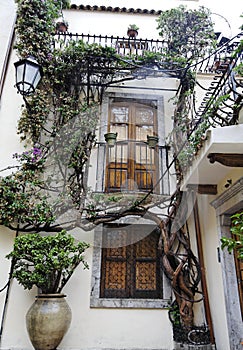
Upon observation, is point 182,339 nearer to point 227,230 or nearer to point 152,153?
point 227,230

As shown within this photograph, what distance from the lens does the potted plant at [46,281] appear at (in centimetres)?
337

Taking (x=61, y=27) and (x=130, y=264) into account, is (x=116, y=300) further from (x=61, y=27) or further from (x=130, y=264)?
(x=61, y=27)

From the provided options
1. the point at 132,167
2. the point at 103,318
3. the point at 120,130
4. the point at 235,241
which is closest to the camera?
the point at 235,241

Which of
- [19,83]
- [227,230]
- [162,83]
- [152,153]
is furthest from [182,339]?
[162,83]

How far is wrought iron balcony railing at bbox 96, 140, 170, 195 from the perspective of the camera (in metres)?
4.84

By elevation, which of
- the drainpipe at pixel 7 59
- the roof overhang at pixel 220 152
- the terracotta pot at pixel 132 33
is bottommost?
the roof overhang at pixel 220 152

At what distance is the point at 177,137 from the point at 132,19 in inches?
149

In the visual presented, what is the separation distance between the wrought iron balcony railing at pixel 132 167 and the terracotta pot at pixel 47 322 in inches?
77.1

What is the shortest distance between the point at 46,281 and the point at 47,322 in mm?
489

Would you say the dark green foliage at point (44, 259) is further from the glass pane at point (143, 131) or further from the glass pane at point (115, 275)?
the glass pane at point (143, 131)

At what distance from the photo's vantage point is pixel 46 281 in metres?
3.57

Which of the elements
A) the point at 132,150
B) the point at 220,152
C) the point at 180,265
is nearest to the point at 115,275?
the point at 180,265

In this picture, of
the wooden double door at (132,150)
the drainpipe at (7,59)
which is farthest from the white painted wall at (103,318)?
the drainpipe at (7,59)

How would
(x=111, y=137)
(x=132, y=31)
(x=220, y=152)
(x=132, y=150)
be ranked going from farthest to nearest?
1. (x=132, y=31)
2. (x=132, y=150)
3. (x=111, y=137)
4. (x=220, y=152)
